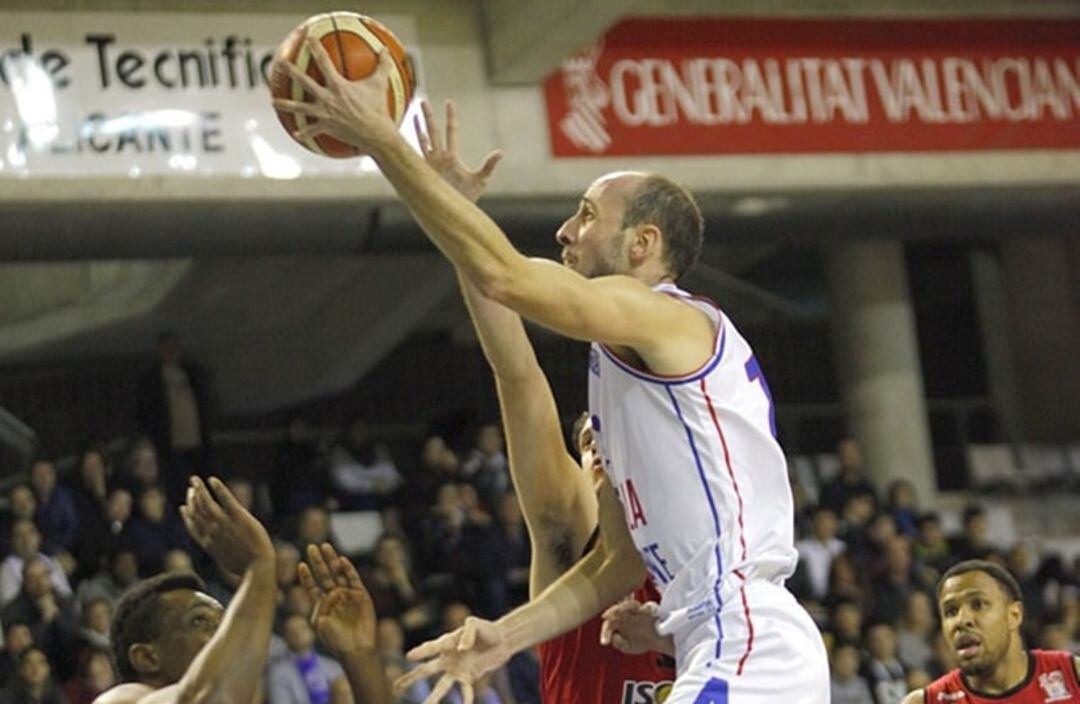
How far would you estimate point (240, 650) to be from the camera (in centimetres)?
455

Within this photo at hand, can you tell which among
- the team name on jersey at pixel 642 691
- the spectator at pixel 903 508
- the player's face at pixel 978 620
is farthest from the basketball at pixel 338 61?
the spectator at pixel 903 508

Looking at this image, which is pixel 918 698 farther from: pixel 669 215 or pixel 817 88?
pixel 817 88

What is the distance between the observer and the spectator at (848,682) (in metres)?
13.1

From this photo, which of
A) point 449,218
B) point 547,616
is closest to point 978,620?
point 547,616

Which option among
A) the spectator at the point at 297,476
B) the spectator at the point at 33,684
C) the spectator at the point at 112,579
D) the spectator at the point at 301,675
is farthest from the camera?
the spectator at the point at 297,476

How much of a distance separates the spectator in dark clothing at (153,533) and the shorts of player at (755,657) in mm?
7876

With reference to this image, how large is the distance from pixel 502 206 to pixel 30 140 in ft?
10.9

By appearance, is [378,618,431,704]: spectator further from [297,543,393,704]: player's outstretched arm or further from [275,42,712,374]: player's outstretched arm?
[275,42,712,374]: player's outstretched arm

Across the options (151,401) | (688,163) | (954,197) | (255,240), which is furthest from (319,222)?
(954,197)

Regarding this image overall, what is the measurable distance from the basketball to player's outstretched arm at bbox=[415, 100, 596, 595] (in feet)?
1.37

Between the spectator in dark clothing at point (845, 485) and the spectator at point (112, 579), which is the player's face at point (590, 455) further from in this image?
the spectator in dark clothing at point (845, 485)

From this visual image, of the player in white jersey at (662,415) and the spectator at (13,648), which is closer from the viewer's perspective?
the player in white jersey at (662,415)

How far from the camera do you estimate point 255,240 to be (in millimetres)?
14500

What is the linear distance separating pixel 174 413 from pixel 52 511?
218cm
